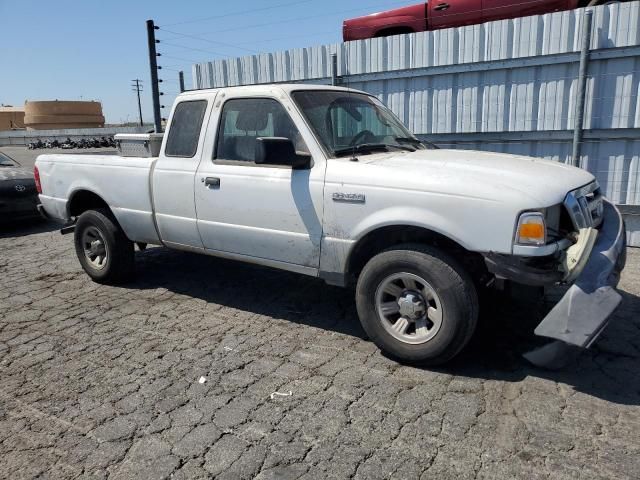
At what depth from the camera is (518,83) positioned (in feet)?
23.0

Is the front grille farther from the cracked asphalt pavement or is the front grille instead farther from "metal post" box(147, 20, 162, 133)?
"metal post" box(147, 20, 162, 133)

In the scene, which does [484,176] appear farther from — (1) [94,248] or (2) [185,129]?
(1) [94,248]

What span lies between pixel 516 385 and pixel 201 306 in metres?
2.96

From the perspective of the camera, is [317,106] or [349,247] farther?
[317,106]

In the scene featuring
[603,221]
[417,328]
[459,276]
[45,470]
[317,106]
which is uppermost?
[317,106]

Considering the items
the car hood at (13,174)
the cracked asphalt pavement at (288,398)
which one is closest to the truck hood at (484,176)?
the cracked asphalt pavement at (288,398)

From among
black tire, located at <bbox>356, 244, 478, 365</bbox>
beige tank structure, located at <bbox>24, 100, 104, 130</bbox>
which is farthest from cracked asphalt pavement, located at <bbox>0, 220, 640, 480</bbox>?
beige tank structure, located at <bbox>24, 100, 104, 130</bbox>

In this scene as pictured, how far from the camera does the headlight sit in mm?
3055

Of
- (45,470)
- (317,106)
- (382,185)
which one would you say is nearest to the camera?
(45,470)

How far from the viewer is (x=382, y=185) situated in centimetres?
354

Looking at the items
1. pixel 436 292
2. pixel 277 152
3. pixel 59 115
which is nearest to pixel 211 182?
pixel 277 152

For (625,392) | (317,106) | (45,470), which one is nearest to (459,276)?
(625,392)

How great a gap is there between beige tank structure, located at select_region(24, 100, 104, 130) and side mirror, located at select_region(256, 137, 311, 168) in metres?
50.7

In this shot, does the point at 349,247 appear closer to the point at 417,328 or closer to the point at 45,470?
the point at 417,328
